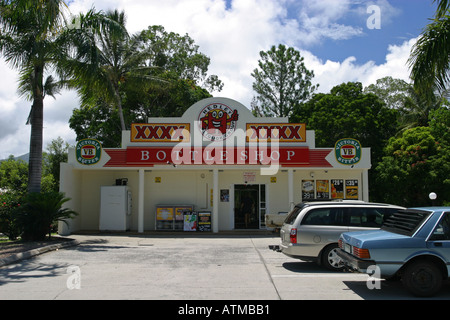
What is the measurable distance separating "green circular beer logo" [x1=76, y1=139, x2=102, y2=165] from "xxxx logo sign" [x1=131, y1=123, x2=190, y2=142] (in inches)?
64.4

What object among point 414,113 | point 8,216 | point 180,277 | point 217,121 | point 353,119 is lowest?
point 180,277

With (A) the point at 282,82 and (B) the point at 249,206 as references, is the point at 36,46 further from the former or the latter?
(A) the point at 282,82

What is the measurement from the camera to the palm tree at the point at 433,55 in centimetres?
1066

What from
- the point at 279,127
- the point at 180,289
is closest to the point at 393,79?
the point at 279,127

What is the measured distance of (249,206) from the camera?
19.9 metres

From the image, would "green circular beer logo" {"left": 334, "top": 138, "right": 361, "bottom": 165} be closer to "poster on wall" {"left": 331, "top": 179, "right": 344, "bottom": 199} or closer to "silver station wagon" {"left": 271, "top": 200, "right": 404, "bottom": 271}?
"poster on wall" {"left": 331, "top": 179, "right": 344, "bottom": 199}

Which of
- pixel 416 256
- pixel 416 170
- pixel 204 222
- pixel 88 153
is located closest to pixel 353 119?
pixel 416 170

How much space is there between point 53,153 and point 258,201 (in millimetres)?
27041

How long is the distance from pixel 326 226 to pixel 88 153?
12.4 metres

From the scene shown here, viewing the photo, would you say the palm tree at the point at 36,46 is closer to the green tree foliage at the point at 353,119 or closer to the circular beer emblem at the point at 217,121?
the circular beer emblem at the point at 217,121

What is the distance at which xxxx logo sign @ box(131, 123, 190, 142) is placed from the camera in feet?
61.9

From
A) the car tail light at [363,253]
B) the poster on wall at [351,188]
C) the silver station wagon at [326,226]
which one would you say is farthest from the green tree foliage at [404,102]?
the car tail light at [363,253]

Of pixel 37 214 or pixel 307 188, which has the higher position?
pixel 307 188
